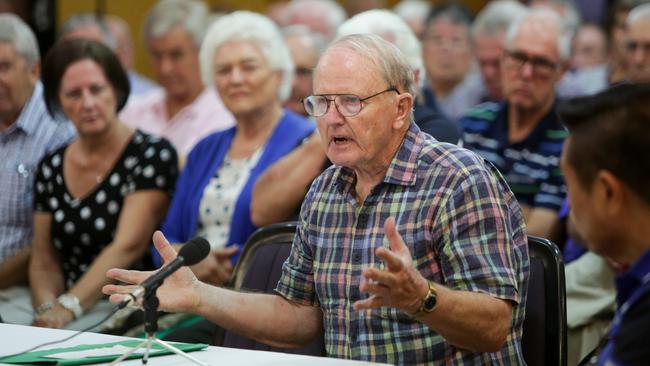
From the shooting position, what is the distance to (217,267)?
336 cm

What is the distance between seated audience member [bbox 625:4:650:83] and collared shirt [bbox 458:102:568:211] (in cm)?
59

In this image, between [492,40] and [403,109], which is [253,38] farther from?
[492,40]

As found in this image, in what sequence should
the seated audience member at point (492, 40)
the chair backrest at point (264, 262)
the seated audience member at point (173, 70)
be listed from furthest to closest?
the seated audience member at point (492, 40) → the seated audience member at point (173, 70) → the chair backrest at point (264, 262)

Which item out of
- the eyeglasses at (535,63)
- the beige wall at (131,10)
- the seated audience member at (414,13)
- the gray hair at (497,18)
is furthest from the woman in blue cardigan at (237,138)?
the beige wall at (131,10)

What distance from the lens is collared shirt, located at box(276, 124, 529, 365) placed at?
2113 mm

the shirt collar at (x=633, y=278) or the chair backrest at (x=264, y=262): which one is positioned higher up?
the shirt collar at (x=633, y=278)

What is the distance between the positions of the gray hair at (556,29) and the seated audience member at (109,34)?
2387mm

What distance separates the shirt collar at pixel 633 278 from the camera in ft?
5.48

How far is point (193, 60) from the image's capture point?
509 centimetres

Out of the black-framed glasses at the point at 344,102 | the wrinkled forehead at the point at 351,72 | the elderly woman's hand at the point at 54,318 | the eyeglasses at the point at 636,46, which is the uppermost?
the wrinkled forehead at the point at 351,72

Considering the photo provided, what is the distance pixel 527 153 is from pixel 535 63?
15.7 inches

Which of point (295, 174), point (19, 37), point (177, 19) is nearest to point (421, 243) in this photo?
point (295, 174)

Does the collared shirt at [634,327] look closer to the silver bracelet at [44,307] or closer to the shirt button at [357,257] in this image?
the shirt button at [357,257]

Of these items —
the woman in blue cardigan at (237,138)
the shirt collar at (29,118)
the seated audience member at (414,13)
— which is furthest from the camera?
the seated audience member at (414,13)
